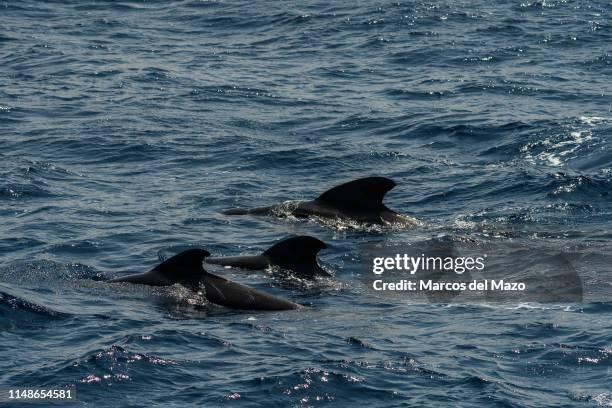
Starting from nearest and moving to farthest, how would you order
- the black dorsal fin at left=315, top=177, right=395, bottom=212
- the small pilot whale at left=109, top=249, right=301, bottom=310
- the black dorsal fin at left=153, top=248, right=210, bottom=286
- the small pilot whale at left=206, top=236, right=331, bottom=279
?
1. the small pilot whale at left=109, top=249, right=301, bottom=310
2. the black dorsal fin at left=153, top=248, right=210, bottom=286
3. the small pilot whale at left=206, top=236, right=331, bottom=279
4. the black dorsal fin at left=315, top=177, right=395, bottom=212

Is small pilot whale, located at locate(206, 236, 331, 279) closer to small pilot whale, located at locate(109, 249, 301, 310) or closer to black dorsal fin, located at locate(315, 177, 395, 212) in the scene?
small pilot whale, located at locate(109, 249, 301, 310)

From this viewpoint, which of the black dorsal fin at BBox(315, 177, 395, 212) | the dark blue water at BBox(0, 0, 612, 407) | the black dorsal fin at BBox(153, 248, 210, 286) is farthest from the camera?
the black dorsal fin at BBox(315, 177, 395, 212)

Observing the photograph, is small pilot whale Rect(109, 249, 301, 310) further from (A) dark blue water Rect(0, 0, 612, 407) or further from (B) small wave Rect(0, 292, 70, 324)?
(B) small wave Rect(0, 292, 70, 324)

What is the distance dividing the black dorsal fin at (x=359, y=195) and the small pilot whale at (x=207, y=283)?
18.0 feet

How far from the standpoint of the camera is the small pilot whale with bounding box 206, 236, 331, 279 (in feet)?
67.8

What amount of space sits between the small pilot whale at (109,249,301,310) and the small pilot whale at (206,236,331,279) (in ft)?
4.87

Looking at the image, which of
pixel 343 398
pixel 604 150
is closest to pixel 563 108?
pixel 604 150

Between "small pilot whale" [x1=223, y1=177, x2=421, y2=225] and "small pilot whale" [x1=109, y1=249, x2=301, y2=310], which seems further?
"small pilot whale" [x1=223, y1=177, x2=421, y2=225]

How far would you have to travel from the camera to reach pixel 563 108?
113 ft

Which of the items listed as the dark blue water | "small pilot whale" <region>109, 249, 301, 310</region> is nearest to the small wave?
the dark blue water

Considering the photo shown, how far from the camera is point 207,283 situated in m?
19.4

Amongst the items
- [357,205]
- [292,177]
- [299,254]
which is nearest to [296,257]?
[299,254]

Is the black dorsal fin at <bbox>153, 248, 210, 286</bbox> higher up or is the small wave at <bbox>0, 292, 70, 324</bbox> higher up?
the black dorsal fin at <bbox>153, 248, 210, 286</bbox>

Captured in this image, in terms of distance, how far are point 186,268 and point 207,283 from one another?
39cm
